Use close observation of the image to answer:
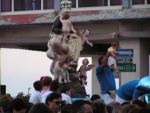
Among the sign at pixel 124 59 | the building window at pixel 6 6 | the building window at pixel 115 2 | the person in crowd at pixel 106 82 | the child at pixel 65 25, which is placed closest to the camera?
the person in crowd at pixel 106 82

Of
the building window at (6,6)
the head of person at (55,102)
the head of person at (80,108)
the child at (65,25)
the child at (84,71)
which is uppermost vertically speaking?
the building window at (6,6)

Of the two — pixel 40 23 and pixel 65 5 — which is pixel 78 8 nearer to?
pixel 40 23

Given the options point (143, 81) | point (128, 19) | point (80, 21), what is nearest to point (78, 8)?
point (80, 21)

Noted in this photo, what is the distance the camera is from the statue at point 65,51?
19016 millimetres

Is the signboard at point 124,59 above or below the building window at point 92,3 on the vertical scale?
below

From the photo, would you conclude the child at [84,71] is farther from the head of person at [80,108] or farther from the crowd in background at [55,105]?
the head of person at [80,108]

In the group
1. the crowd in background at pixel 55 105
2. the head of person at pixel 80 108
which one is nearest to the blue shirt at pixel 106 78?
the crowd in background at pixel 55 105

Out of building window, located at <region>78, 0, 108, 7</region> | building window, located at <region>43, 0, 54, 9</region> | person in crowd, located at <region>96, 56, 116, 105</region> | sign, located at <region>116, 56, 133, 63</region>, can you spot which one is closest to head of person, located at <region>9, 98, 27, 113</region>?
person in crowd, located at <region>96, 56, 116, 105</region>

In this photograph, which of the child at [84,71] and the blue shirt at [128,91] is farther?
the child at [84,71]

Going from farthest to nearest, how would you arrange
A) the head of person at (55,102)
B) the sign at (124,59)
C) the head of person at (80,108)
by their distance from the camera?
1. the sign at (124,59)
2. the head of person at (55,102)
3. the head of person at (80,108)

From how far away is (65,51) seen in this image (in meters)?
19.4

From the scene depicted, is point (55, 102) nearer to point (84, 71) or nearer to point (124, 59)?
point (84, 71)

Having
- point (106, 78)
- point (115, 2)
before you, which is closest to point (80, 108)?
point (106, 78)

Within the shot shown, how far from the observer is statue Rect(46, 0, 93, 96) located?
19.0m
